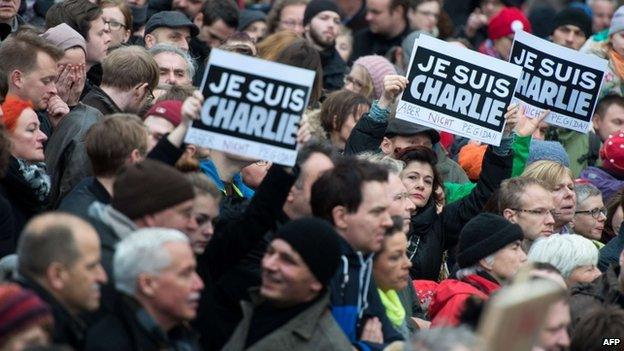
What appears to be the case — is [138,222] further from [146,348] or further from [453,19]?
[453,19]

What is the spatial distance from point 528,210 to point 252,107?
2.66m

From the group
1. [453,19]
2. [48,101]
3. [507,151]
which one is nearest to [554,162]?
[507,151]

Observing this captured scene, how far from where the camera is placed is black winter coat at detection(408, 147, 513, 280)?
10555mm

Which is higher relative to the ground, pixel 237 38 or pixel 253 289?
pixel 237 38

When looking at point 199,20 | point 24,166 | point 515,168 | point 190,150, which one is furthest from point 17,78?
point 199,20

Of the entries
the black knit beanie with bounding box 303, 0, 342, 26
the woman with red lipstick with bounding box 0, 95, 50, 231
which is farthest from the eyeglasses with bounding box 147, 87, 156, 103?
the black knit beanie with bounding box 303, 0, 342, 26

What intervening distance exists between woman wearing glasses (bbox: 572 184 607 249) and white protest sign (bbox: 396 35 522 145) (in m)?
1.37

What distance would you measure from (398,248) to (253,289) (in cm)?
117

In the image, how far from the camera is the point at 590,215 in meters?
11.7

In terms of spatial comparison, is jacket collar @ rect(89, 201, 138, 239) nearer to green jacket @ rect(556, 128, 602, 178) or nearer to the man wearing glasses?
the man wearing glasses

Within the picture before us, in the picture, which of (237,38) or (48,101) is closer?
(48,101)

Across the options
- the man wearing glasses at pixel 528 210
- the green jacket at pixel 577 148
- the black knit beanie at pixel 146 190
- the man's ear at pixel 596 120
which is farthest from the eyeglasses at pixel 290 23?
the black knit beanie at pixel 146 190

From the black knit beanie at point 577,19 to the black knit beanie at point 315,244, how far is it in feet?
30.6

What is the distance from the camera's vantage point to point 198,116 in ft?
26.2
